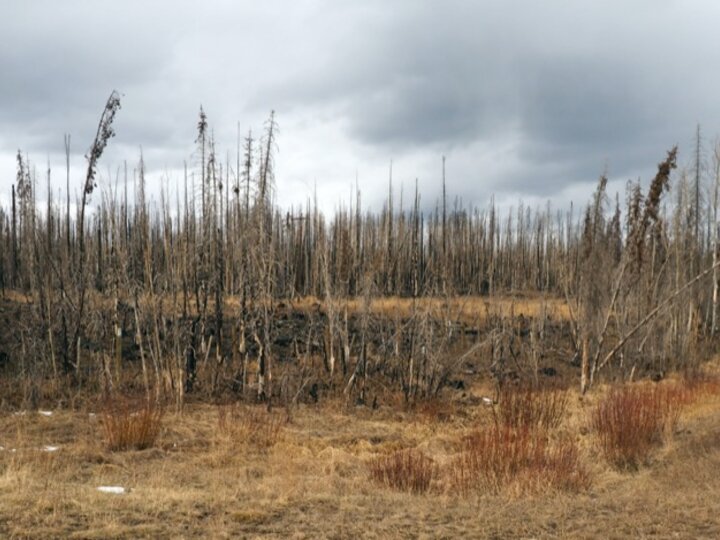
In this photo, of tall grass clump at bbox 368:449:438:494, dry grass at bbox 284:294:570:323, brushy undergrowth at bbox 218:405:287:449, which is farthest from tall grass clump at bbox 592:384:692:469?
dry grass at bbox 284:294:570:323

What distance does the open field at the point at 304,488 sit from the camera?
21.3ft

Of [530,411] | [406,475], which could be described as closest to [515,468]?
[406,475]

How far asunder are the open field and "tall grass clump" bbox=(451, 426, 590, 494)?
16 cm

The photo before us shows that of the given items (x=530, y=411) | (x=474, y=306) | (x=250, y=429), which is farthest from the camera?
(x=474, y=306)

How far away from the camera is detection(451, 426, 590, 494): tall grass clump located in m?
8.39

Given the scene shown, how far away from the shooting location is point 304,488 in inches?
326

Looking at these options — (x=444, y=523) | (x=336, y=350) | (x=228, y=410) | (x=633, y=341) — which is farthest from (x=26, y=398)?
(x=633, y=341)

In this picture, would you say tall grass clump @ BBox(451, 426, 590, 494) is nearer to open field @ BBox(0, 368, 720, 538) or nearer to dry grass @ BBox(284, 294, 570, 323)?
open field @ BBox(0, 368, 720, 538)

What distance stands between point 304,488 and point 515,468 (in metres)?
2.54

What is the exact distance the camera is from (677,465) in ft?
33.3

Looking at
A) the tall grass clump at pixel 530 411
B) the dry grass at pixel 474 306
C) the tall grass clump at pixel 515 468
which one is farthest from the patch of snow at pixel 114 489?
the dry grass at pixel 474 306

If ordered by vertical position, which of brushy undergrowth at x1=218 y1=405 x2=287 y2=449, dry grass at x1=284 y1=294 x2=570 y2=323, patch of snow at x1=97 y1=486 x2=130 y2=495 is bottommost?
brushy undergrowth at x1=218 y1=405 x2=287 y2=449

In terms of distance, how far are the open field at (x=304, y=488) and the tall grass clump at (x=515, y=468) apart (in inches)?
6.3

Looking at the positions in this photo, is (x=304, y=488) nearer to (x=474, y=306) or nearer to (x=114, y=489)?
(x=114, y=489)
